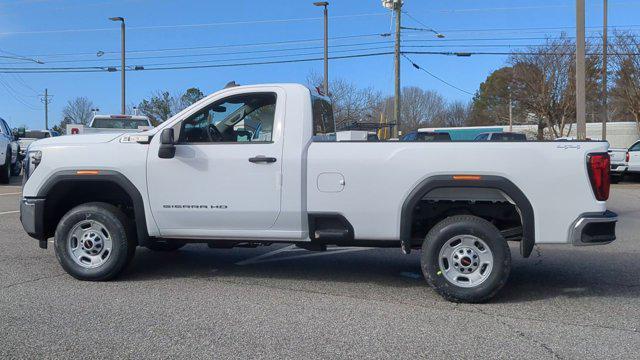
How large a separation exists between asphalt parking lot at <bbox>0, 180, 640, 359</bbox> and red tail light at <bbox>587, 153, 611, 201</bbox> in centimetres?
112

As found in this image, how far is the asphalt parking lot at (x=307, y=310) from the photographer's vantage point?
14.3ft

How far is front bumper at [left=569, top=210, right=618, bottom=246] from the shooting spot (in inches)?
208

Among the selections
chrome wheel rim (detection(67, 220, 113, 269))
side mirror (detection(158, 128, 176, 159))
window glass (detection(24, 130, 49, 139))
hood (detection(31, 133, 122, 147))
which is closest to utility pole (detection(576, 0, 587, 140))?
side mirror (detection(158, 128, 176, 159))

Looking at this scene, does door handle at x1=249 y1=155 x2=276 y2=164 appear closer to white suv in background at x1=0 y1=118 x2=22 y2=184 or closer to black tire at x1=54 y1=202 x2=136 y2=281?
black tire at x1=54 y1=202 x2=136 y2=281

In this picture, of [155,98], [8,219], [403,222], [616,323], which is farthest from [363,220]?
[155,98]

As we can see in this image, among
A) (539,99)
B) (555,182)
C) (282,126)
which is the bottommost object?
(555,182)

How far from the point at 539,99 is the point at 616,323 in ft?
117

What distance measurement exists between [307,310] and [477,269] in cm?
168

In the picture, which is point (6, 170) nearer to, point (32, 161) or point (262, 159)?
point (32, 161)

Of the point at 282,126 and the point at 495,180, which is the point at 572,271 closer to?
the point at 495,180

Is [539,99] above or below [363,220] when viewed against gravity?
above

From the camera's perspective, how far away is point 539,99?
3788cm

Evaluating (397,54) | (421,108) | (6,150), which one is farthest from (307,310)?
(421,108)

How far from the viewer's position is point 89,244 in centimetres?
623
